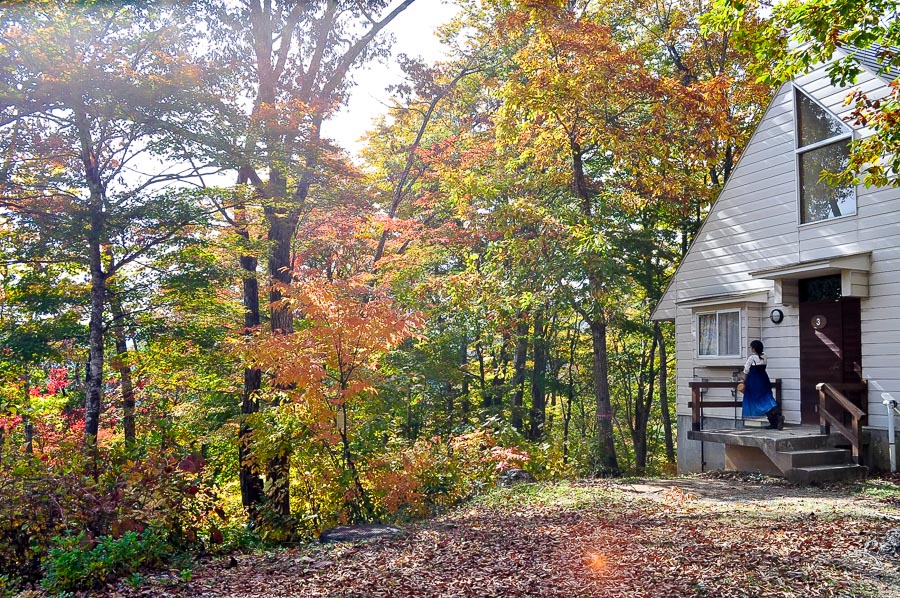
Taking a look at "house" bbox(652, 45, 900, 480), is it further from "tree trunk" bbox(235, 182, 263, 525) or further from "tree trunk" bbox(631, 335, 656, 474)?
"tree trunk" bbox(631, 335, 656, 474)

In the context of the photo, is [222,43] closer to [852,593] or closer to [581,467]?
[581,467]

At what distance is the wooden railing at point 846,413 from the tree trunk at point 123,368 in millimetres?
11320

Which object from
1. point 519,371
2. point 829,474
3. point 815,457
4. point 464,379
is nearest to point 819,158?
point 815,457

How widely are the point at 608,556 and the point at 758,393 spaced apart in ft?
22.8

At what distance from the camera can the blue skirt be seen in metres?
11.5

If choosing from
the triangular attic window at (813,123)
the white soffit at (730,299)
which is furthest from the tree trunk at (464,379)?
the triangular attic window at (813,123)

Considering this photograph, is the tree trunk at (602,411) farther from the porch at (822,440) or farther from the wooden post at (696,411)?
the porch at (822,440)

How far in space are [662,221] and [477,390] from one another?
860cm

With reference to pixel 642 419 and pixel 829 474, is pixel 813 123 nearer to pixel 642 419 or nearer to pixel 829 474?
pixel 829 474

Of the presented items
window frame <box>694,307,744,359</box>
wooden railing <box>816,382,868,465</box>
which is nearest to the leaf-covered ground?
wooden railing <box>816,382,868,465</box>

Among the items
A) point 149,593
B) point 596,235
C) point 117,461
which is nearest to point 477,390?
point 596,235

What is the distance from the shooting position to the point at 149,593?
587 cm

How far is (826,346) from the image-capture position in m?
11.3

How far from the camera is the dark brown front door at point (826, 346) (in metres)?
10.9
